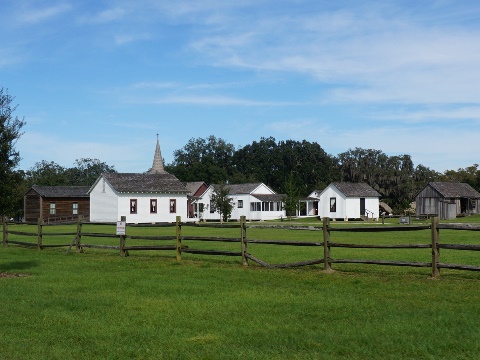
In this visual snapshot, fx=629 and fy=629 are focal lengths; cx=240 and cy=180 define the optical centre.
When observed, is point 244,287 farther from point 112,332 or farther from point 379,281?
point 112,332

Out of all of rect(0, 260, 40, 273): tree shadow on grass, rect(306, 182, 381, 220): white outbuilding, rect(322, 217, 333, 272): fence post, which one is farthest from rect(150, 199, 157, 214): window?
rect(322, 217, 333, 272): fence post

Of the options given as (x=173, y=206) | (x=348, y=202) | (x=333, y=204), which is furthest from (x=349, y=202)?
(x=173, y=206)

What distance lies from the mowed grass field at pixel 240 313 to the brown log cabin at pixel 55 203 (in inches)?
2372

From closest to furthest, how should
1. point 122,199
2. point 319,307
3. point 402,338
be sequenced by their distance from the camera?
point 402,338, point 319,307, point 122,199

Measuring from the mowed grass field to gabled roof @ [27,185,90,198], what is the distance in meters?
60.6

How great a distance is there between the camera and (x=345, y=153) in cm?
13288

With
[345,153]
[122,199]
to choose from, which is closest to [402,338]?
[122,199]

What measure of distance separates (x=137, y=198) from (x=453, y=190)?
38029mm

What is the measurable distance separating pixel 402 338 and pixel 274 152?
131 m

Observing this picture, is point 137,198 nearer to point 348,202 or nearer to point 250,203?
point 250,203

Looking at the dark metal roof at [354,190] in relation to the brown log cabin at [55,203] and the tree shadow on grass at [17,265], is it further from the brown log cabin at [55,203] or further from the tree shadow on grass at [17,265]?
the tree shadow on grass at [17,265]

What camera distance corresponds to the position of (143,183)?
74250 mm

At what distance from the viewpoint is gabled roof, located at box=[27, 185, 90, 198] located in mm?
76812

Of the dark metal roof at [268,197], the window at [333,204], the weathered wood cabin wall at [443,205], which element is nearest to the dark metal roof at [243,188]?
the dark metal roof at [268,197]
